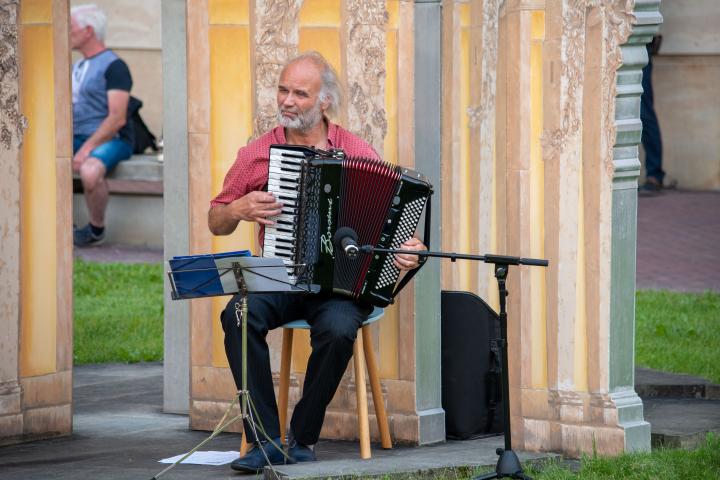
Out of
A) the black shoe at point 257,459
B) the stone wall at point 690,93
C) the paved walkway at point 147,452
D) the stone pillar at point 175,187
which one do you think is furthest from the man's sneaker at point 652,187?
the black shoe at point 257,459

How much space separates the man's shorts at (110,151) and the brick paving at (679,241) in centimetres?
420

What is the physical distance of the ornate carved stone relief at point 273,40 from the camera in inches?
259

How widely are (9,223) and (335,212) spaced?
155cm

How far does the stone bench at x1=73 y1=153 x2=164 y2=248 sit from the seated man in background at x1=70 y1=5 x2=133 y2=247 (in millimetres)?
167

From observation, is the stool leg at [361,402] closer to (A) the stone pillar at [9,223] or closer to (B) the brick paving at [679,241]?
(A) the stone pillar at [9,223]

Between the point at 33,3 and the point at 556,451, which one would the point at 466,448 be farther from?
the point at 33,3

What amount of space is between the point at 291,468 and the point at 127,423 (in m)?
1.57

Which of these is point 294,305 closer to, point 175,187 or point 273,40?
point 273,40

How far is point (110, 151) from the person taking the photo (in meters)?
12.4

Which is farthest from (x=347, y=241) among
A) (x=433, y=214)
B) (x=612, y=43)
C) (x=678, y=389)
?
(x=678, y=389)

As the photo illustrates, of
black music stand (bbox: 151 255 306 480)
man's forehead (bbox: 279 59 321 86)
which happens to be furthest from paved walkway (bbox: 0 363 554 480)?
man's forehead (bbox: 279 59 321 86)

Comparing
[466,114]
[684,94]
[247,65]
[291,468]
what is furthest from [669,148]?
[291,468]

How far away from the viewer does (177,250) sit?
23.7 feet

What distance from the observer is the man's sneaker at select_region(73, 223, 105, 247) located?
12.6 meters
